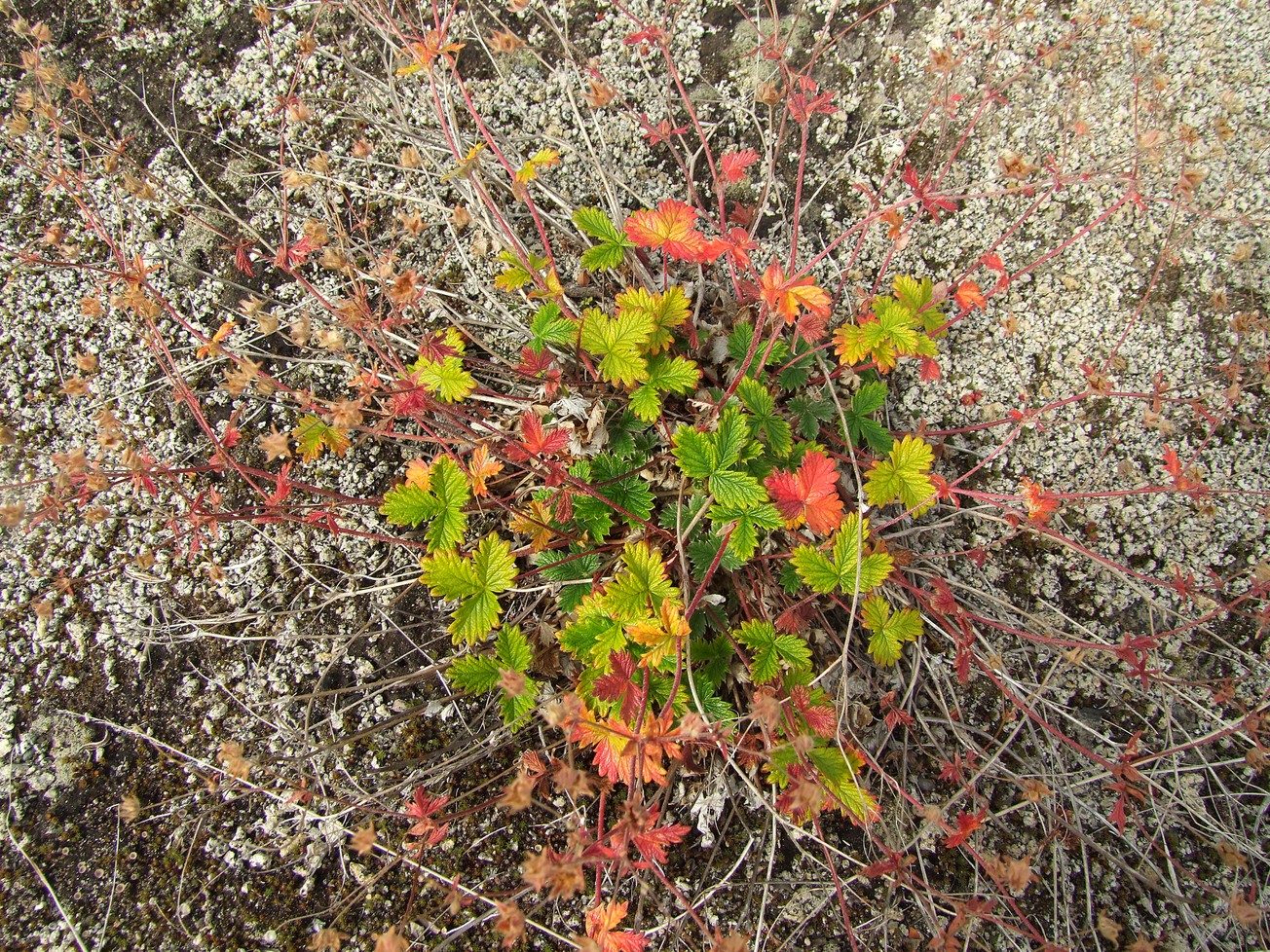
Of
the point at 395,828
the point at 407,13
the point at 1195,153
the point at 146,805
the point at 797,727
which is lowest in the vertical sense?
the point at 395,828

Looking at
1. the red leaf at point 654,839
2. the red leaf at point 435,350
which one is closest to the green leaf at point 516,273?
the red leaf at point 435,350

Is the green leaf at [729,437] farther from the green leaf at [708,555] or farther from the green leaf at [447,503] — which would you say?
Answer: the green leaf at [447,503]

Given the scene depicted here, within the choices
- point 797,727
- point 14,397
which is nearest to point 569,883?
point 797,727

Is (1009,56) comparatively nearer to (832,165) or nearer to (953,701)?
(832,165)

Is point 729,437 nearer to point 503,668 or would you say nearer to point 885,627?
point 885,627

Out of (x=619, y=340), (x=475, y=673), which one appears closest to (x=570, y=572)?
(x=475, y=673)

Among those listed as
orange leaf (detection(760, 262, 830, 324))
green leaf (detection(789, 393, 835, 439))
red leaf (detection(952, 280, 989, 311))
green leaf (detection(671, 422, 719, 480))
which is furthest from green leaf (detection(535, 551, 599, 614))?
red leaf (detection(952, 280, 989, 311))

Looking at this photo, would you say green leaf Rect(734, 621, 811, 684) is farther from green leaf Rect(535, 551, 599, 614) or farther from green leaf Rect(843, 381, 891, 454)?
green leaf Rect(843, 381, 891, 454)
